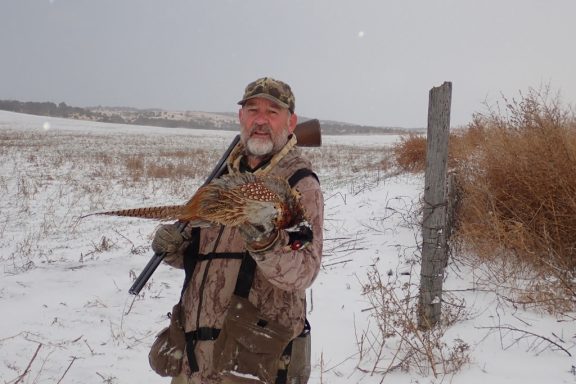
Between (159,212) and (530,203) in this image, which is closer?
(159,212)

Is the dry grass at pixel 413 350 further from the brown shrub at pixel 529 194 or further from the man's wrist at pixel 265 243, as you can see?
the man's wrist at pixel 265 243

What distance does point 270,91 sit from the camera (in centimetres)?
207

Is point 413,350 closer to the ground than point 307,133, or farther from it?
closer to the ground

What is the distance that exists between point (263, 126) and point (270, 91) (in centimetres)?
17

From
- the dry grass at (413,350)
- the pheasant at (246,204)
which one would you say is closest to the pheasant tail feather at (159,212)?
the pheasant at (246,204)

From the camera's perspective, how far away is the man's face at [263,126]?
207 centimetres

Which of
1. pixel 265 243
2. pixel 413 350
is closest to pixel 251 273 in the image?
pixel 265 243

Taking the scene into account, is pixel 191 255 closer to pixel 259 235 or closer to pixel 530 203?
pixel 259 235

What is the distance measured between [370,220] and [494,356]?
449cm

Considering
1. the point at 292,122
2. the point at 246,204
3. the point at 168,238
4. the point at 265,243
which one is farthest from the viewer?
the point at 292,122

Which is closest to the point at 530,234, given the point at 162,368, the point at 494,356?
the point at 494,356

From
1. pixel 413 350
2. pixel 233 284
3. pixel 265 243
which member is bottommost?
pixel 413 350

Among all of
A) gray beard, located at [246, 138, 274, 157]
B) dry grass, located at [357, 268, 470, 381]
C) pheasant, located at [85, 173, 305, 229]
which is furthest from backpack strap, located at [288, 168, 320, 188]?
dry grass, located at [357, 268, 470, 381]

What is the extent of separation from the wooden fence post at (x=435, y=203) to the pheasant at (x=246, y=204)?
2.56m
